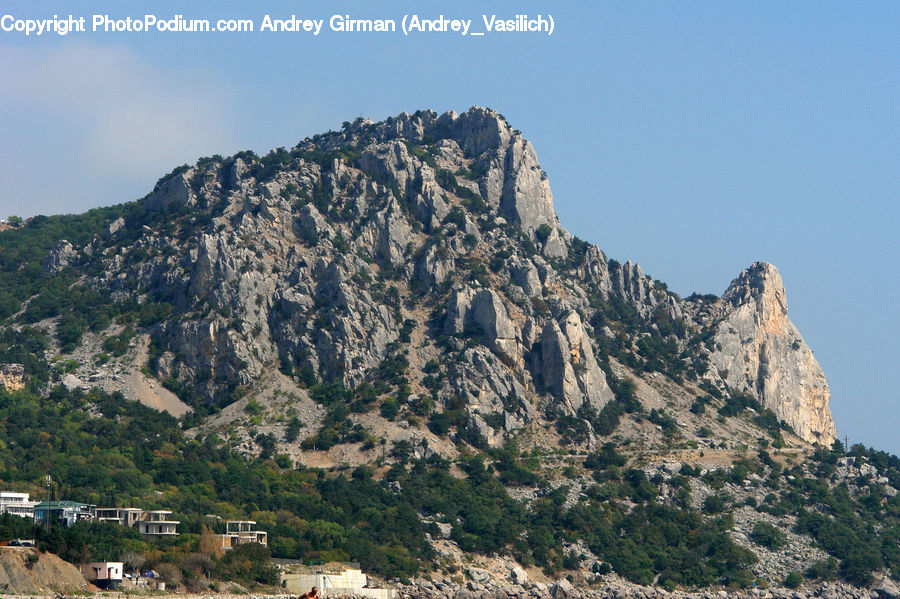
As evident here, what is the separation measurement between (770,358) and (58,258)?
308ft

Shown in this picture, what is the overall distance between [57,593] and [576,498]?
222 feet

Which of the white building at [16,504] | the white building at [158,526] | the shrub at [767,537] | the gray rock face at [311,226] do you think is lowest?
the white building at [158,526]

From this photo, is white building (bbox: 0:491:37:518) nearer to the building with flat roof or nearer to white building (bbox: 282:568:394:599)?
the building with flat roof

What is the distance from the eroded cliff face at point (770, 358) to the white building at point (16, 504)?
311 feet

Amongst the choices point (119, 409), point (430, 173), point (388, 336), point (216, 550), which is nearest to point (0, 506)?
point (216, 550)

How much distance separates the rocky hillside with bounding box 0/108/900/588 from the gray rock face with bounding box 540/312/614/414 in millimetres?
284

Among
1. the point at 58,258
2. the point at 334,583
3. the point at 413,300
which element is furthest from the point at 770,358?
the point at 58,258

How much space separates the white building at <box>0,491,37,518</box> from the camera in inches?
4724

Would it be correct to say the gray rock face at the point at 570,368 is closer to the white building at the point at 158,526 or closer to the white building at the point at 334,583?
the white building at the point at 334,583

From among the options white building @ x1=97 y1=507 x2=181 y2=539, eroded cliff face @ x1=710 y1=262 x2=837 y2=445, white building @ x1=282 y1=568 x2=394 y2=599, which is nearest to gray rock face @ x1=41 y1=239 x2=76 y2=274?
white building @ x1=97 y1=507 x2=181 y2=539

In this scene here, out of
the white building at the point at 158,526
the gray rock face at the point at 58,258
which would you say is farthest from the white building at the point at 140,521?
the gray rock face at the point at 58,258

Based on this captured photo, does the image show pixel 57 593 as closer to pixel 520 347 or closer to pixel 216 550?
pixel 216 550

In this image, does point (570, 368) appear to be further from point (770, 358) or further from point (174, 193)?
point (174, 193)

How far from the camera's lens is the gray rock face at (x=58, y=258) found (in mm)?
182875
